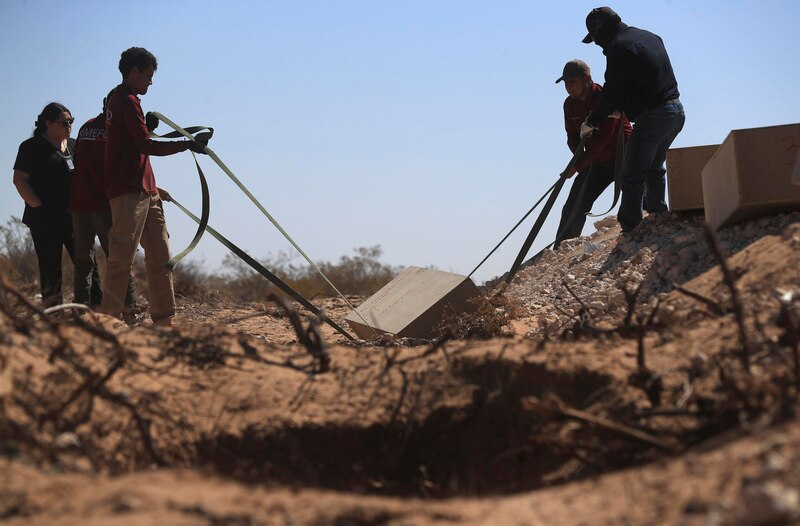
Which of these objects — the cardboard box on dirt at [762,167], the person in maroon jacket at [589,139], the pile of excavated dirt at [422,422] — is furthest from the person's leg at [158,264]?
the cardboard box on dirt at [762,167]

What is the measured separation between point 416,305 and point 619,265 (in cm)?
167

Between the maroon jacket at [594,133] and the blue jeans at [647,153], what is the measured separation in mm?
515

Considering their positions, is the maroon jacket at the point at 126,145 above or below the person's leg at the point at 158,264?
above

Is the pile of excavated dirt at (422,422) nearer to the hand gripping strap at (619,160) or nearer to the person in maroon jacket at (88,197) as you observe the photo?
the person in maroon jacket at (88,197)

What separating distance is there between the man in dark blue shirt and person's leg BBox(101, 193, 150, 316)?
349 centimetres

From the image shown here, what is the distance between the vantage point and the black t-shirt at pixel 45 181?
707 centimetres

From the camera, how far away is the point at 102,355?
3783mm

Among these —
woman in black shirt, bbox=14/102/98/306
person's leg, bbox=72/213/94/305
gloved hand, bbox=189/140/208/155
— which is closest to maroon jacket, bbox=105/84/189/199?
gloved hand, bbox=189/140/208/155

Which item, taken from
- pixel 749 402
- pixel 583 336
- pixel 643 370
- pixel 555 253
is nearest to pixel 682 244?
pixel 555 253

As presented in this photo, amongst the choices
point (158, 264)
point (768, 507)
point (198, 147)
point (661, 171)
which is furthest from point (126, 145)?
point (768, 507)

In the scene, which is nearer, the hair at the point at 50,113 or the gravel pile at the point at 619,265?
the gravel pile at the point at 619,265

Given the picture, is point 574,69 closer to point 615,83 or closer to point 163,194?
point 615,83

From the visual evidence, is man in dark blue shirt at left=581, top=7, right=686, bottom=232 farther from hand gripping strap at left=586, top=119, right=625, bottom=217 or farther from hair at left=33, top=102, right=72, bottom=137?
hair at left=33, top=102, right=72, bottom=137

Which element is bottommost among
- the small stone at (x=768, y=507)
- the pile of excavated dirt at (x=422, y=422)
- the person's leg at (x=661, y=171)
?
the small stone at (x=768, y=507)
